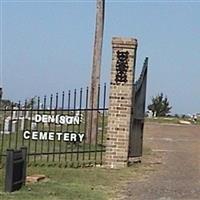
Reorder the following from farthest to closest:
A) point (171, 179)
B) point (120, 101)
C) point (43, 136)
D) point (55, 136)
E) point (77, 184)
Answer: point (43, 136)
point (55, 136)
point (120, 101)
point (171, 179)
point (77, 184)

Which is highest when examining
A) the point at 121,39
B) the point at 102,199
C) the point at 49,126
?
the point at 121,39

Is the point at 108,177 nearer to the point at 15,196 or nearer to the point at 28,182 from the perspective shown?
the point at 28,182

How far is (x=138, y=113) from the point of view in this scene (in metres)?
18.9

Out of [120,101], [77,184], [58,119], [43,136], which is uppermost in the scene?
[120,101]

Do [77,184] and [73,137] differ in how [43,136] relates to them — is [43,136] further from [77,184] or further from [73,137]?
[77,184]

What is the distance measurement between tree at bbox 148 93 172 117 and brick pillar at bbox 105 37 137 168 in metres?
43.9

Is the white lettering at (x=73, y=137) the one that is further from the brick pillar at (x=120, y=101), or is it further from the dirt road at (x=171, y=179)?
the dirt road at (x=171, y=179)

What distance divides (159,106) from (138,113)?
4447cm

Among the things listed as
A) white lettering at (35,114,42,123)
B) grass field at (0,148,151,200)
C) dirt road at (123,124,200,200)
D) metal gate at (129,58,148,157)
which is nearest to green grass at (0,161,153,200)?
grass field at (0,148,151,200)

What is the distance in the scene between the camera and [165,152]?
22.2 m

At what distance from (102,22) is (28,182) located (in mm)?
10169

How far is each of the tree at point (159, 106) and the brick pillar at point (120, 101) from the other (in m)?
43.9

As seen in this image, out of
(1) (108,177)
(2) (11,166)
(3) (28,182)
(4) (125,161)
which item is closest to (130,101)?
(4) (125,161)

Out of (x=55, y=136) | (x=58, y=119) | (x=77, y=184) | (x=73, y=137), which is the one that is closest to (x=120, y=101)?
(x=73, y=137)
